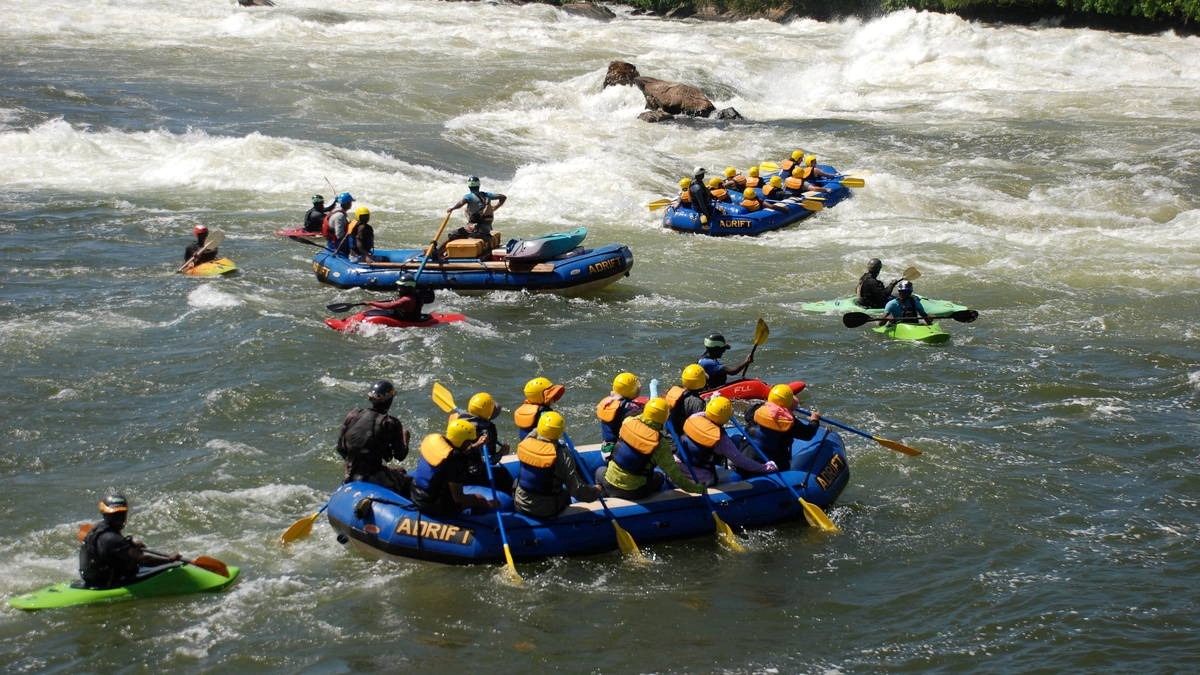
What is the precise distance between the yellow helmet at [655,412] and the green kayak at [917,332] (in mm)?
6420

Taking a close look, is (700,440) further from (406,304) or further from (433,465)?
(406,304)

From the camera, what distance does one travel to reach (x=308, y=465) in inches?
419

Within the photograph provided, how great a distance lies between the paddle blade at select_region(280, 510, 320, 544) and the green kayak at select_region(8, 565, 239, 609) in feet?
1.84

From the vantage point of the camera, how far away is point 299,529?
889 centimetres

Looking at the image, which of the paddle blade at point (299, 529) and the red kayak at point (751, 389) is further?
the red kayak at point (751, 389)

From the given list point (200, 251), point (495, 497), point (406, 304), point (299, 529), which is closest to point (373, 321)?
point (406, 304)

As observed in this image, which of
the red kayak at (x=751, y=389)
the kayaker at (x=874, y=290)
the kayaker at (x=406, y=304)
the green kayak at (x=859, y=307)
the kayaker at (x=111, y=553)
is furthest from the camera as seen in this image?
the kayaker at (x=874, y=290)

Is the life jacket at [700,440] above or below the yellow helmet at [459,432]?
below

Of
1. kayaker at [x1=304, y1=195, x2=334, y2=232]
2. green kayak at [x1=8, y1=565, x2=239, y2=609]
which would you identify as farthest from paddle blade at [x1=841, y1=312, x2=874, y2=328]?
green kayak at [x1=8, y1=565, x2=239, y2=609]

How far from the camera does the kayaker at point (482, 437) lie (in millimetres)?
8836

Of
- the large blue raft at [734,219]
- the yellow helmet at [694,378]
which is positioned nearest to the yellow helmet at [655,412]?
the yellow helmet at [694,378]

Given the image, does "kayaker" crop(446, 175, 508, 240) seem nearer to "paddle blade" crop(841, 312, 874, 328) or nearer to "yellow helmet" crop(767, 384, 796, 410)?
"paddle blade" crop(841, 312, 874, 328)

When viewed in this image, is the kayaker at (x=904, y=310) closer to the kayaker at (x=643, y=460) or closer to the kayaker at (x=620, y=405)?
the kayaker at (x=620, y=405)

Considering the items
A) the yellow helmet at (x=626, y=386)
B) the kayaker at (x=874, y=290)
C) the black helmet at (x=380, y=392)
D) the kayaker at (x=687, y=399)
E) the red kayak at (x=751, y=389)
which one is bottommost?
the red kayak at (x=751, y=389)
